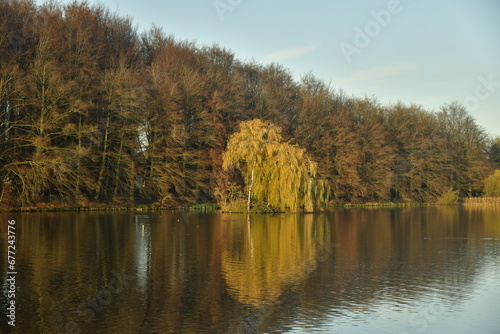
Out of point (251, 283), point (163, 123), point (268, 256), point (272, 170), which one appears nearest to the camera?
point (251, 283)

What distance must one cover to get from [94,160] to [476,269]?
36.0 metres

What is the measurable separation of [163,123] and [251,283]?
131ft

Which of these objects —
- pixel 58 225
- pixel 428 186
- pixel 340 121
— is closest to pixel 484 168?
pixel 428 186

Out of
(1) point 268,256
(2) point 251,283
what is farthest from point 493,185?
(2) point 251,283

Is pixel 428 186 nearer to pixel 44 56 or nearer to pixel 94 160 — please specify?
pixel 94 160

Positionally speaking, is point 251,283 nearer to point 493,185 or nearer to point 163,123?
point 163,123

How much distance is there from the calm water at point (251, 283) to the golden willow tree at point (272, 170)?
1698 cm

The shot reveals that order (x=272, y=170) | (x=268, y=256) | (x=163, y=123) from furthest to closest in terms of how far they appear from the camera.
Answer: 1. (x=163, y=123)
2. (x=272, y=170)
3. (x=268, y=256)

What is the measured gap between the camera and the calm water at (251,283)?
38.3 feet

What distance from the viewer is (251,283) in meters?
15.6

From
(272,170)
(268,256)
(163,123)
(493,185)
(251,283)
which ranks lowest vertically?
(251,283)

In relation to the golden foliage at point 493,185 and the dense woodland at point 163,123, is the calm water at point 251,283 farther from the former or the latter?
the golden foliage at point 493,185

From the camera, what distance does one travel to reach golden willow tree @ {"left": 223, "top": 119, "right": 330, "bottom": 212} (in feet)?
149

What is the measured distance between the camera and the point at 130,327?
1118 centimetres
